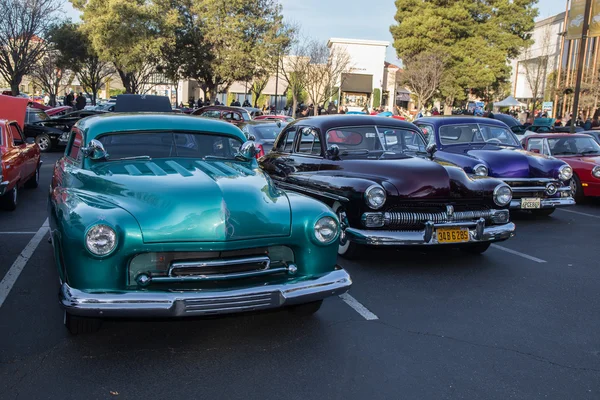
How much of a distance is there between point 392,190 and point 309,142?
188cm

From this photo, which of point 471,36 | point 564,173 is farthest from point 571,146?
point 471,36

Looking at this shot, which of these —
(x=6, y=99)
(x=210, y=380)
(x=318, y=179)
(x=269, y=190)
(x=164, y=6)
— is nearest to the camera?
(x=210, y=380)

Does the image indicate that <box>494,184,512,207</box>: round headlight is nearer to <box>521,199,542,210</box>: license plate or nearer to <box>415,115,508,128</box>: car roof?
<box>521,199,542,210</box>: license plate

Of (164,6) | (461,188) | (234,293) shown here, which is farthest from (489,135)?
(164,6)

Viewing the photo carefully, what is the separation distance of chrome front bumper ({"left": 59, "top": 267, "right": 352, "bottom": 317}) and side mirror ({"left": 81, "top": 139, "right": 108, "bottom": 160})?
158 cm

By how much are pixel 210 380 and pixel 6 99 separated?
46.2 ft

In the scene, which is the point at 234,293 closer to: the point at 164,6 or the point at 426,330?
the point at 426,330

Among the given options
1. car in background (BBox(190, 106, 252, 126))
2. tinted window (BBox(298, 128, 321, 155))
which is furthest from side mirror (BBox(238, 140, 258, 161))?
car in background (BBox(190, 106, 252, 126))

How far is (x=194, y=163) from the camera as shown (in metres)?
4.93

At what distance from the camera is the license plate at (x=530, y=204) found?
900cm

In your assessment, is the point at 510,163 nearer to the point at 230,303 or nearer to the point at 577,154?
the point at 577,154

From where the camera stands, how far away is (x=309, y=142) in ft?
24.5

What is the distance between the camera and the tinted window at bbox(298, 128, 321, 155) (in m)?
7.24

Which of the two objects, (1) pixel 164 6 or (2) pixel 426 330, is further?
(1) pixel 164 6
